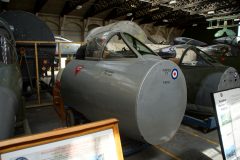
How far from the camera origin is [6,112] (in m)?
2.08

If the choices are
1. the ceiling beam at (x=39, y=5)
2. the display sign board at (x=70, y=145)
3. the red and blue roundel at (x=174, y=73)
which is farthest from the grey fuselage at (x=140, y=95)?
the ceiling beam at (x=39, y=5)

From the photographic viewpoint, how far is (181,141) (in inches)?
149

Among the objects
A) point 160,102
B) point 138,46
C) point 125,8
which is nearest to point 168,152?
point 160,102

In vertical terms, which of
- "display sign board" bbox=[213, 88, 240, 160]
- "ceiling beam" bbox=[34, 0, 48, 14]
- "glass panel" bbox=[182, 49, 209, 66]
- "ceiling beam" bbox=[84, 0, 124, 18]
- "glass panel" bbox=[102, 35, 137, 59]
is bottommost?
"display sign board" bbox=[213, 88, 240, 160]

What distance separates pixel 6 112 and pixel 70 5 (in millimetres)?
16252

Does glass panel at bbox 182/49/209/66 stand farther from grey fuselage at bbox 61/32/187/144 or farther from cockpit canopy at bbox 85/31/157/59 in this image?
grey fuselage at bbox 61/32/187/144

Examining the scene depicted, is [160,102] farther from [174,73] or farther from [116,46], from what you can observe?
[116,46]

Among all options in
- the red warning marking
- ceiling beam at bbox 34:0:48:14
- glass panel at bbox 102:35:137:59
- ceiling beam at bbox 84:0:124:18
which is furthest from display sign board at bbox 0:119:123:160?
ceiling beam at bbox 84:0:124:18

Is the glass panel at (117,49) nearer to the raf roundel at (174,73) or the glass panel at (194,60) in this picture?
the raf roundel at (174,73)

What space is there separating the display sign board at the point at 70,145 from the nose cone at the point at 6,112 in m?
1.08

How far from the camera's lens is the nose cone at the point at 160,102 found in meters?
2.44

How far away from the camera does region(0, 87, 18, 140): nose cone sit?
1967 mm

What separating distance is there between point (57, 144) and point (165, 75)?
5.81 ft

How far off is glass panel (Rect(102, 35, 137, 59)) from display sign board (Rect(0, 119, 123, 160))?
6.81 feet
